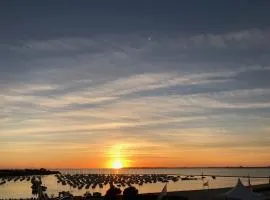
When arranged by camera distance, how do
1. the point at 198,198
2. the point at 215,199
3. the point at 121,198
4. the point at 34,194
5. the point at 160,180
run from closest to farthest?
the point at 121,198, the point at 215,199, the point at 198,198, the point at 34,194, the point at 160,180

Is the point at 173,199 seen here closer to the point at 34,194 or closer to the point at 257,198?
the point at 257,198

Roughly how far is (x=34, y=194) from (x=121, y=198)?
298 feet

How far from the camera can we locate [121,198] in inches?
1511

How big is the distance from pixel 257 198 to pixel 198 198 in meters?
16.1

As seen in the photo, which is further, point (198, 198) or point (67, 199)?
point (67, 199)

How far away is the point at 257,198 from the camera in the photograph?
3981cm

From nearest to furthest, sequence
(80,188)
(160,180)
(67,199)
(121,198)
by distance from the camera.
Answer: (121,198) → (67,199) → (80,188) → (160,180)

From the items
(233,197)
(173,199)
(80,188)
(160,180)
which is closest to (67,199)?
(173,199)

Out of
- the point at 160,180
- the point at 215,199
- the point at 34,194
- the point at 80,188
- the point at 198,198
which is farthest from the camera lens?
the point at 160,180

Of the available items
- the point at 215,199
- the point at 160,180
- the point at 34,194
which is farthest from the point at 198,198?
the point at 160,180

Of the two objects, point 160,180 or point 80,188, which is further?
point 160,180

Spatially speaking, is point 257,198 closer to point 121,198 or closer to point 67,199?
point 121,198

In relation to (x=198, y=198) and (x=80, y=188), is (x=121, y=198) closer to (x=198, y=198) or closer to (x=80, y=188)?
(x=198, y=198)

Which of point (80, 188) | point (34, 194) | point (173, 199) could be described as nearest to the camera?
point (173, 199)
